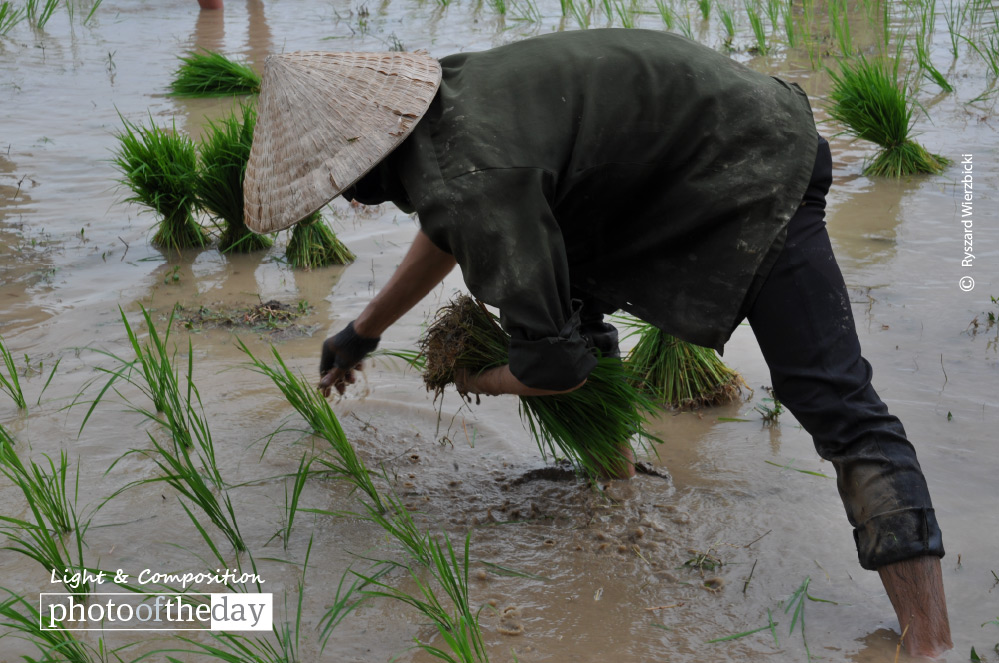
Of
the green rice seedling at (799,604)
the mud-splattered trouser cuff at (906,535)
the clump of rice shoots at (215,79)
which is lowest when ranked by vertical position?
the green rice seedling at (799,604)

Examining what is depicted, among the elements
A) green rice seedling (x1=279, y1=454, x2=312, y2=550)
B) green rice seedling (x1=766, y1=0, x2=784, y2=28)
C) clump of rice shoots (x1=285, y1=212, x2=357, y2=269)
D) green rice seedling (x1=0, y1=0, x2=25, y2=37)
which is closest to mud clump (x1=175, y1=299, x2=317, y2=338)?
clump of rice shoots (x1=285, y1=212, x2=357, y2=269)

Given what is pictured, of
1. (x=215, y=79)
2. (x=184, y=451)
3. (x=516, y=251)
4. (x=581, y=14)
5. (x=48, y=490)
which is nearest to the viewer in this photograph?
(x=516, y=251)

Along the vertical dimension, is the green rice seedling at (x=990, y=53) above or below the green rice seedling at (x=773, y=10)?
below

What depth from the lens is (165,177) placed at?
13.6 feet

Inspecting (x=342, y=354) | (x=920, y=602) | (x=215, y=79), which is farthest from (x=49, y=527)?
(x=215, y=79)

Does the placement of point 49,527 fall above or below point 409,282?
below

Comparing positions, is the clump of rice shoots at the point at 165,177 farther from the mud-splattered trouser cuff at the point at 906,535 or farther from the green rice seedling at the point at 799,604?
the mud-splattered trouser cuff at the point at 906,535

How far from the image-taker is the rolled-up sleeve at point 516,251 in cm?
185

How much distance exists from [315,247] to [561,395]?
208cm

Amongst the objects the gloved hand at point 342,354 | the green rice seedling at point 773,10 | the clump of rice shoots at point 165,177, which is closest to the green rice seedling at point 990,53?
the green rice seedling at point 773,10

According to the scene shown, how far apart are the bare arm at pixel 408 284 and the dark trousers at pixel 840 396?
0.75 metres

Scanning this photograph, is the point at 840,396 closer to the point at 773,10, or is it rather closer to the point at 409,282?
the point at 409,282

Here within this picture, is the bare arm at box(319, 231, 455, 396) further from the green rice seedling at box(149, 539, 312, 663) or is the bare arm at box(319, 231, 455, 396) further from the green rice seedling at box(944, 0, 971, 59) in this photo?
the green rice seedling at box(944, 0, 971, 59)

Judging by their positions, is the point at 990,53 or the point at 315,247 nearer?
the point at 315,247
